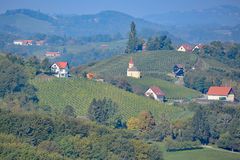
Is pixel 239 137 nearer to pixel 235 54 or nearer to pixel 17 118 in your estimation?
pixel 17 118

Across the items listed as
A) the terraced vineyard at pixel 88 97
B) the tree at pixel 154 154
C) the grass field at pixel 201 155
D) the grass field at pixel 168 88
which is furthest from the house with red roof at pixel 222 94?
the tree at pixel 154 154

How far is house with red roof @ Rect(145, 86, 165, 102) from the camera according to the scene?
63250 millimetres

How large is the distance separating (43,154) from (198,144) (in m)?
14.1

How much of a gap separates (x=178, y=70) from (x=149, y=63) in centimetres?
423

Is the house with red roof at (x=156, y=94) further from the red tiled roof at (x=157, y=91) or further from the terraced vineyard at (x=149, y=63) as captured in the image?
the terraced vineyard at (x=149, y=63)

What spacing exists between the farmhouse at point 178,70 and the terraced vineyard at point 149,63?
0.54m

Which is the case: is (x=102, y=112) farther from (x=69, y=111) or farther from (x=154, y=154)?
(x=154, y=154)

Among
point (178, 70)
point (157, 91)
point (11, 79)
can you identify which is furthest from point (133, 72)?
point (11, 79)

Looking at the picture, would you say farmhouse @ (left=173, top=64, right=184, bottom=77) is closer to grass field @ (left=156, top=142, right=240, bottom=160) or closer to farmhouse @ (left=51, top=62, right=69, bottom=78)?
farmhouse @ (left=51, top=62, right=69, bottom=78)

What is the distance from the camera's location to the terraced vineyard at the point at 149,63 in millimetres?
76625

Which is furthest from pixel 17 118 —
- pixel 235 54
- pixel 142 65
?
pixel 235 54

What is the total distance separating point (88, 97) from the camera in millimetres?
59656

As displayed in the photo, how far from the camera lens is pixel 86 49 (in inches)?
5069

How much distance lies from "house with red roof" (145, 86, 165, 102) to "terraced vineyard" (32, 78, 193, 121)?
2673 mm
